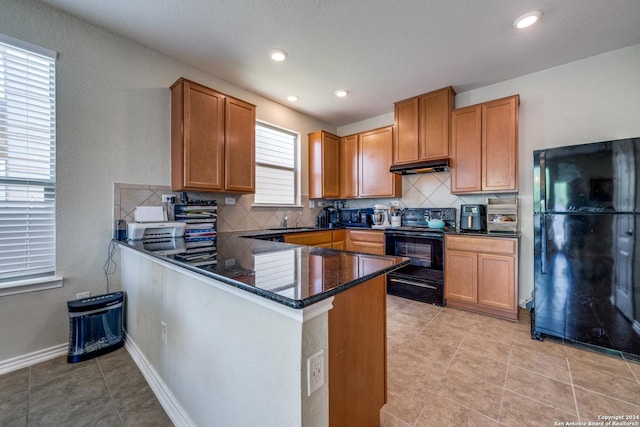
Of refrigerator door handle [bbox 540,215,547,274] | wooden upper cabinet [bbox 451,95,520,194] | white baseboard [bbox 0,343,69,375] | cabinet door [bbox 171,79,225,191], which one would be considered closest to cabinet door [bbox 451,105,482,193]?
wooden upper cabinet [bbox 451,95,520,194]

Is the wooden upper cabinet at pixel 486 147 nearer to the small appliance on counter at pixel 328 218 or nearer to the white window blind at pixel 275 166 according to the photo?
the small appliance on counter at pixel 328 218

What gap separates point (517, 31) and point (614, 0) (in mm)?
556

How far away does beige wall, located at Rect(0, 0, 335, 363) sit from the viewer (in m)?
1.89

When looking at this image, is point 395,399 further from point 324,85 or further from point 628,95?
point 628,95

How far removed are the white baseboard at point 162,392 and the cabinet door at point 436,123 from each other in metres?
3.36

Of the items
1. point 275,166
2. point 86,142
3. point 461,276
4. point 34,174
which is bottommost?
point 461,276

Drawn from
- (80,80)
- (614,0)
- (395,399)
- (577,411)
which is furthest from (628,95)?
(80,80)

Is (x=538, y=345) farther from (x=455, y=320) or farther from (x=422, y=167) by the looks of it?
(x=422, y=167)

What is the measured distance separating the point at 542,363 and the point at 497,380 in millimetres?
488

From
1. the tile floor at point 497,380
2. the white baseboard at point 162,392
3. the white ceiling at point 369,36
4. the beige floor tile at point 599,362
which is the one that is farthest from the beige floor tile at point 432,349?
the white ceiling at point 369,36

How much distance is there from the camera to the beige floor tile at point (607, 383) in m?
1.53

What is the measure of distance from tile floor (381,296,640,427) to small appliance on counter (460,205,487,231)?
1.08 m

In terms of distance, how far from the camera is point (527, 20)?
6.71ft

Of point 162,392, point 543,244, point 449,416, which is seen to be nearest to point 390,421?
point 449,416
